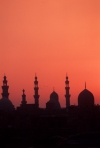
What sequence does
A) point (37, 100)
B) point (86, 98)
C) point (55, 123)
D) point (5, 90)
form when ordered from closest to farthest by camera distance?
point (55, 123) < point (86, 98) < point (5, 90) < point (37, 100)

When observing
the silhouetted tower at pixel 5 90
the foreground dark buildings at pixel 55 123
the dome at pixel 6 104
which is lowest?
the foreground dark buildings at pixel 55 123

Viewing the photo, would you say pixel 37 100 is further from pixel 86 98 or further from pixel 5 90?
pixel 86 98

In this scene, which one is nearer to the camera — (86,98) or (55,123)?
(55,123)

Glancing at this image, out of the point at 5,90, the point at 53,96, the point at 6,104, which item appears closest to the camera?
the point at 6,104

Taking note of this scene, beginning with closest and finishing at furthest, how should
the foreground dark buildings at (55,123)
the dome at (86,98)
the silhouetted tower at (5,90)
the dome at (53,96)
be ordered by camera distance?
the foreground dark buildings at (55,123), the dome at (86,98), the silhouetted tower at (5,90), the dome at (53,96)

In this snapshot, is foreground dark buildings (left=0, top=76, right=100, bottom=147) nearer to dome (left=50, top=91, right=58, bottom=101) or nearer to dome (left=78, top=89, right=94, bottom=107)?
dome (left=78, top=89, right=94, bottom=107)

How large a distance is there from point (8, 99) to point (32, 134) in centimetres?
1110

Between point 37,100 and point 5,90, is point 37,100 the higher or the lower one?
the lower one

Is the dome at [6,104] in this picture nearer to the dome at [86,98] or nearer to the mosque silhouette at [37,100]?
the mosque silhouette at [37,100]

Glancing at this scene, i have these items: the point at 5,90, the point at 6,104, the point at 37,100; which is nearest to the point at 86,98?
the point at 6,104

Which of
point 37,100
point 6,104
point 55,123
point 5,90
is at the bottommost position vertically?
point 55,123

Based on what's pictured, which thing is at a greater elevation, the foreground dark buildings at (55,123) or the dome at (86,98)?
the dome at (86,98)

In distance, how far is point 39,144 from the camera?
70.3 feet

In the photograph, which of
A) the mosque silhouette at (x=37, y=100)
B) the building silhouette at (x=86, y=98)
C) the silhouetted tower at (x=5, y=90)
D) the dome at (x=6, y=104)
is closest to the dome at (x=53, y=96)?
the mosque silhouette at (x=37, y=100)
